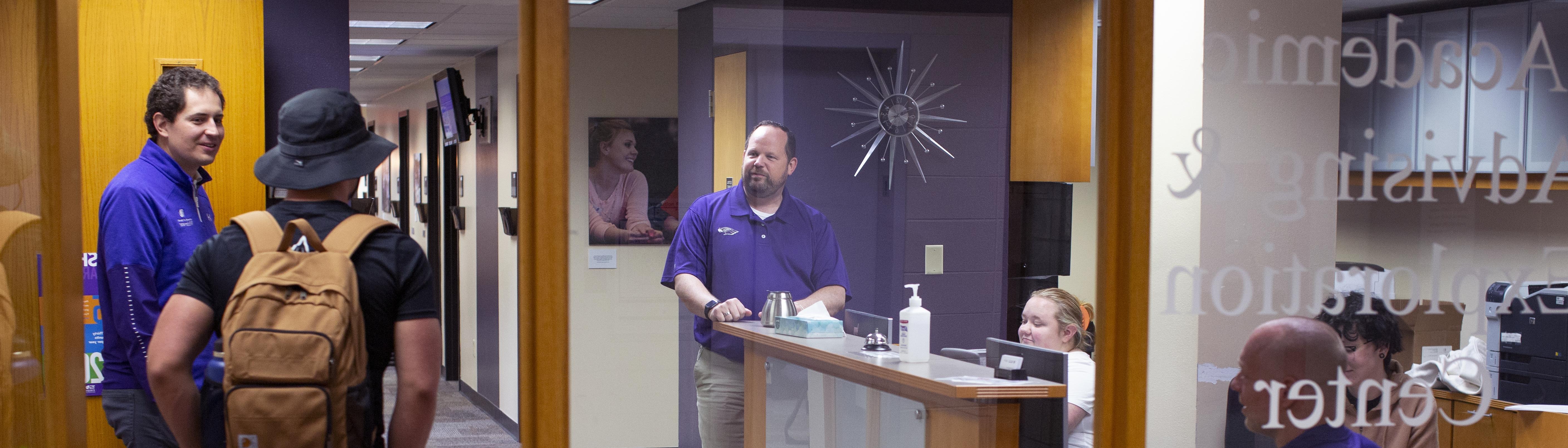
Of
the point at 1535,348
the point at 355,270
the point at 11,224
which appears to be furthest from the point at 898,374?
the point at 11,224

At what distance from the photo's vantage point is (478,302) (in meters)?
5.97

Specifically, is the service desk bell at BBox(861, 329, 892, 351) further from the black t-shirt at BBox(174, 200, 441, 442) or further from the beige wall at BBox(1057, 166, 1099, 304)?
the black t-shirt at BBox(174, 200, 441, 442)

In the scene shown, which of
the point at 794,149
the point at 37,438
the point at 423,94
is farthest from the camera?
the point at 423,94

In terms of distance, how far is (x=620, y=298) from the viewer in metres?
2.40

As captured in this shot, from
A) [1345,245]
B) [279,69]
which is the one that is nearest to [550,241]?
[279,69]

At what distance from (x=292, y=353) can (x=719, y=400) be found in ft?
3.64

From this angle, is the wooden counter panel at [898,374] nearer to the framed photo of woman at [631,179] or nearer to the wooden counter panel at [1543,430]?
the framed photo of woman at [631,179]

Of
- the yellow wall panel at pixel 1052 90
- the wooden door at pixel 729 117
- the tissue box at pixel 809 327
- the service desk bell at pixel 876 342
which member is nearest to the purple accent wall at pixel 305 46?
the wooden door at pixel 729 117

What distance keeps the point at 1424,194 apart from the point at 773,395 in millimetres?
1644

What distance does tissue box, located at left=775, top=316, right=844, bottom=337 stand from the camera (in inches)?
103

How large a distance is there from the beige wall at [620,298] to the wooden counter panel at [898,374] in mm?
299

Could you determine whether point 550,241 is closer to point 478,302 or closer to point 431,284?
point 431,284

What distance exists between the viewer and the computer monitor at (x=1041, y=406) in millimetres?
2725

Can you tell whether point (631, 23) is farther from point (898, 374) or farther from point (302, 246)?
point (898, 374)
